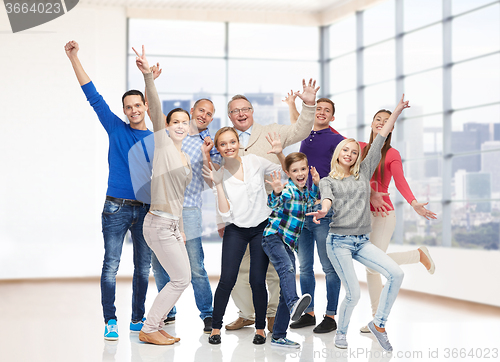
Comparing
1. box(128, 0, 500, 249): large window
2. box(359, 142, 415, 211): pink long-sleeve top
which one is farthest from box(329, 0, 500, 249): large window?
box(359, 142, 415, 211): pink long-sleeve top

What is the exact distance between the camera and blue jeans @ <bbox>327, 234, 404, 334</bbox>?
128 inches

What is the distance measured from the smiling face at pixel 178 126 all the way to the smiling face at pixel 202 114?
1.21 ft

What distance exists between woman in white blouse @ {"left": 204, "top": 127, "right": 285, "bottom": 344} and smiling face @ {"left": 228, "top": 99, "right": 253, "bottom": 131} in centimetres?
20

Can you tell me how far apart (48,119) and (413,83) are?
5.10 metres

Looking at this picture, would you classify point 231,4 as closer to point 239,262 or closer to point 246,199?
point 246,199

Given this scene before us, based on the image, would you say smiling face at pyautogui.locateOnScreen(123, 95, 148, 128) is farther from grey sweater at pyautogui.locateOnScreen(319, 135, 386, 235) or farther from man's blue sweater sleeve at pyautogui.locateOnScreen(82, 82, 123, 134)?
grey sweater at pyautogui.locateOnScreen(319, 135, 386, 235)

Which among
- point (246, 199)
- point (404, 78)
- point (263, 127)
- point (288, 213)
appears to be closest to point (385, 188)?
point (288, 213)

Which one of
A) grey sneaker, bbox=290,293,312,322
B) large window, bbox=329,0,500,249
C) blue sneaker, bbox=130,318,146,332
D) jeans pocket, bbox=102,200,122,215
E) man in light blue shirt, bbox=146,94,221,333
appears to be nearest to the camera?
grey sneaker, bbox=290,293,312,322

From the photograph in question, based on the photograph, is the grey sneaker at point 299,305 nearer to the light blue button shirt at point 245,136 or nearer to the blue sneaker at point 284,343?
the blue sneaker at point 284,343

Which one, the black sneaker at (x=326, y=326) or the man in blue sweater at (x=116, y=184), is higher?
the man in blue sweater at (x=116, y=184)

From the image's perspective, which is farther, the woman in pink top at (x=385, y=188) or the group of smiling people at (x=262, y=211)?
the woman in pink top at (x=385, y=188)

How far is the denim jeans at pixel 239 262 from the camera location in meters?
3.32

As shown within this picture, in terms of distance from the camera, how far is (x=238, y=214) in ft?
10.9

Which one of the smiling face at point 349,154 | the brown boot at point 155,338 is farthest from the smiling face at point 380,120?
the brown boot at point 155,338
